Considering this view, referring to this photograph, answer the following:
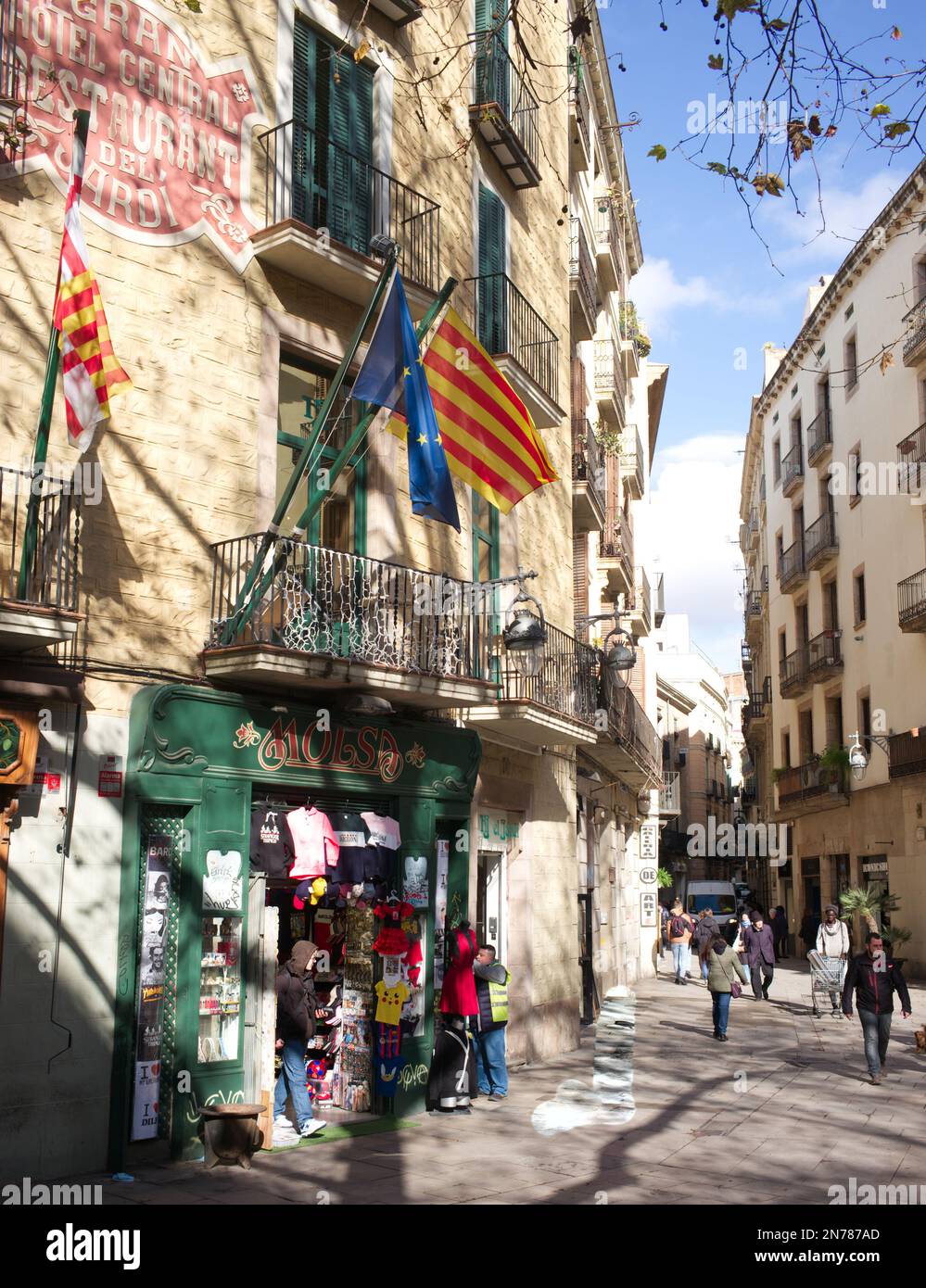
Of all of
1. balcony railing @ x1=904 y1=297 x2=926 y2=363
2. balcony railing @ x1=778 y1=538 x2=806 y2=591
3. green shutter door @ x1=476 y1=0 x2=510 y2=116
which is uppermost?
balcony railing @ x1=904 y1=297 x2=926 y2=363

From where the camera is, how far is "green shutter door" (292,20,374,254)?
12742 millimetres

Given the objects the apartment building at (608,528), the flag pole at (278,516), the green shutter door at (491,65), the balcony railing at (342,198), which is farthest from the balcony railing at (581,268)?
the flag pole at (278,516)

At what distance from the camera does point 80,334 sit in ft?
31.8

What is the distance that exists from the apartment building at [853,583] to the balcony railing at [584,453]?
7327mm

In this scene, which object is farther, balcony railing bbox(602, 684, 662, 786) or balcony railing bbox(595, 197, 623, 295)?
balcony railing bbox(595, 197, 623, 295)

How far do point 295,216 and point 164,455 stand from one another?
3269 mm

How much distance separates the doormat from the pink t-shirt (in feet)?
7.59

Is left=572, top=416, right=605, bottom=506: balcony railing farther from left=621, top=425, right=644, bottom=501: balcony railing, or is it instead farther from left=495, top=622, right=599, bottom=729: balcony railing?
left=621, top=425, right=644, bottom=501: balcony railing

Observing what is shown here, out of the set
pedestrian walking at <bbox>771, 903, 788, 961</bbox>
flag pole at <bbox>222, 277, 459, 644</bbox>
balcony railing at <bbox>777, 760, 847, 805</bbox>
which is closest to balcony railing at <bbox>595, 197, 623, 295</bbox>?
balcony railing at <bbox>777, 760, 847, 805</bbox>

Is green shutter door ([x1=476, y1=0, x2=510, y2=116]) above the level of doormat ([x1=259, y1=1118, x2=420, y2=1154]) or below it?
above

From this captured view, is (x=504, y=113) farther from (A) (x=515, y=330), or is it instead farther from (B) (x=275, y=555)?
(B) (x=275, y=555)

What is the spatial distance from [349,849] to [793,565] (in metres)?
32.6

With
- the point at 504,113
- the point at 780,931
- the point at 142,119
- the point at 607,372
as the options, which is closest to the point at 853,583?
the point at 780,931
